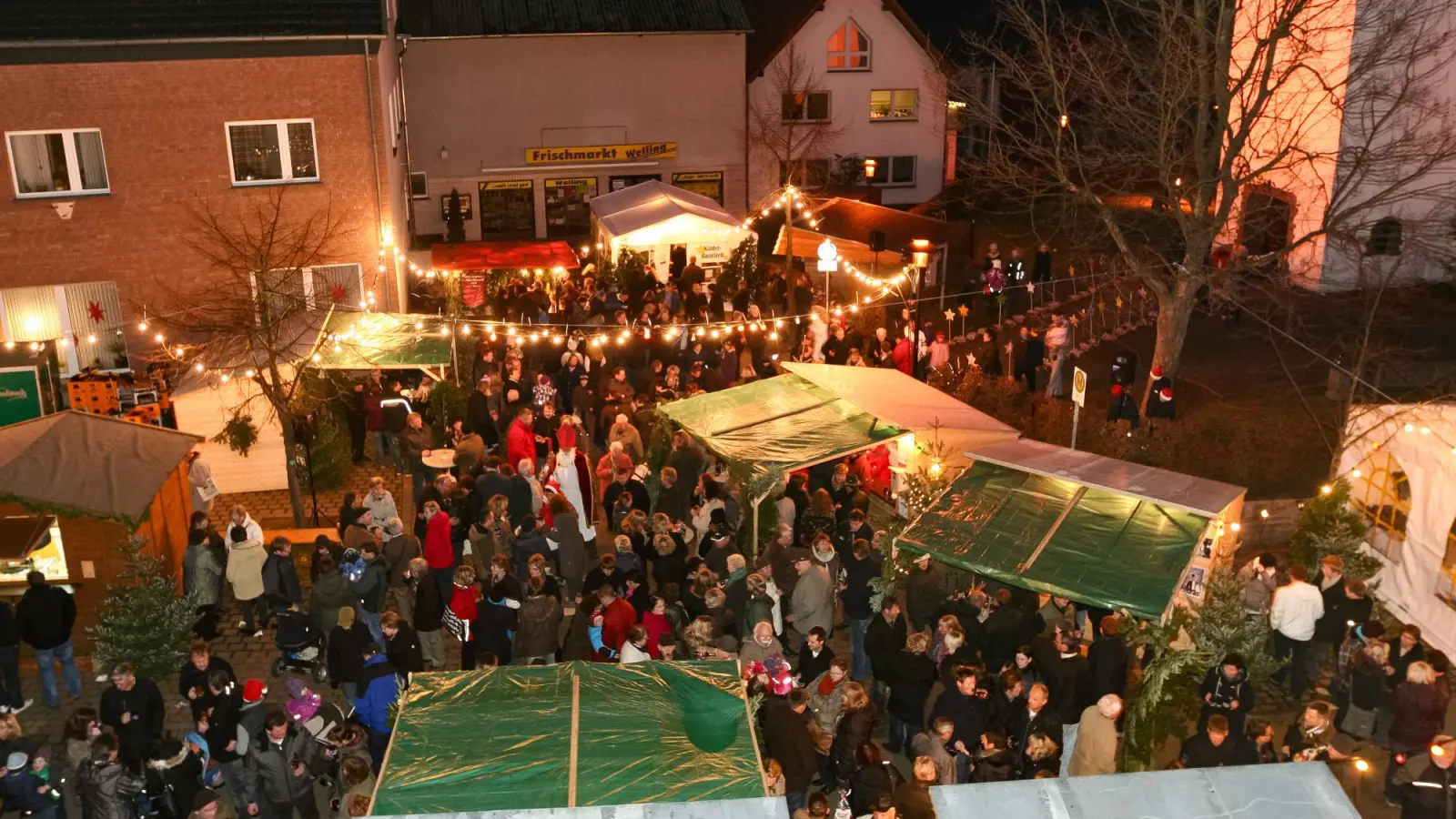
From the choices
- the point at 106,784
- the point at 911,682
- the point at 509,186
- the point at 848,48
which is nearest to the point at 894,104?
the point at 848,48

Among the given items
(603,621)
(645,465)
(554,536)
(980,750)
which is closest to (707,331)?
(645,465)

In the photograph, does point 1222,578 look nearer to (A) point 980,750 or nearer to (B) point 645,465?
(A) point 980,750

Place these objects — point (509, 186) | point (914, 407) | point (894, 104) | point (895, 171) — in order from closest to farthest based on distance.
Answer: point (914, 407) < point (509, 186) < point (894, 104) < point (895, 171)

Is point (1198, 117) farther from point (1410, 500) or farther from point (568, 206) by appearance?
point (568, 206)

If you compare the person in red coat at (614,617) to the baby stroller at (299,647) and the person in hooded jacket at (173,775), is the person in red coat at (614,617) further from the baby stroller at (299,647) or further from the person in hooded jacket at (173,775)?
the person in hooded jacket at (173,775)

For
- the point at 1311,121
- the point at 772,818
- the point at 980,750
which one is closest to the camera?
the point at 772,818

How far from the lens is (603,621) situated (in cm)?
1152

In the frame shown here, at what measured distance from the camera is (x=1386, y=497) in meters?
14.3

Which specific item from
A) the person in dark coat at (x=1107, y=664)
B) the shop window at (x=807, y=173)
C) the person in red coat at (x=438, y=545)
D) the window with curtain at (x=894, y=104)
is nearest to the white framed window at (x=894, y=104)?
the window with curtain at (x=894, y=104)

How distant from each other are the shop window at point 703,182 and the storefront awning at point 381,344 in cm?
1385

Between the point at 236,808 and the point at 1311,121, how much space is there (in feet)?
78.0

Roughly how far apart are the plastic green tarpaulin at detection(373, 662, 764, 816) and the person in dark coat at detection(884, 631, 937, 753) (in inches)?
77.3

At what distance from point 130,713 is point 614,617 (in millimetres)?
4056

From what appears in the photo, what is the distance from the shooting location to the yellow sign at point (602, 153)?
31500mm
